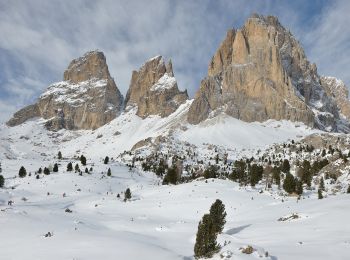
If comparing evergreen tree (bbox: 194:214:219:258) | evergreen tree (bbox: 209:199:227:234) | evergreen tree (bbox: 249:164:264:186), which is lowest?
evergreen tree (bbox: 194:214:219:258)

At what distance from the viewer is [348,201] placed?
4000cm

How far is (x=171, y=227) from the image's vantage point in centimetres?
4062

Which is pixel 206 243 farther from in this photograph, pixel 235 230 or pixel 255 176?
pixel 255 176

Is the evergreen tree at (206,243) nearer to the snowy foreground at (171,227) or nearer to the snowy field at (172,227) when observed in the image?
the snowy field at (172,227)

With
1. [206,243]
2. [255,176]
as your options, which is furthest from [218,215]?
[255,176]

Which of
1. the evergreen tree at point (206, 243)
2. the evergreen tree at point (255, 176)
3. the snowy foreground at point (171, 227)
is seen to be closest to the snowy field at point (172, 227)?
the snowy foreground at point (171, 227)

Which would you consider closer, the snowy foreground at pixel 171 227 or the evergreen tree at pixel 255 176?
the snowy foreground at pixel 171 227

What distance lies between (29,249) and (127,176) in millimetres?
92598

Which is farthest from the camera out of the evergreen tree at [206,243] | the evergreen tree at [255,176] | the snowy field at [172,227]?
the evergreen tree at [255,176]

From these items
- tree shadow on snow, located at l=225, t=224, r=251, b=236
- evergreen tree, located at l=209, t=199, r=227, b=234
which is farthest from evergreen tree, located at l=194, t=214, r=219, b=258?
tree shadow on snow, located at l=225, t=224, r=251, b=236

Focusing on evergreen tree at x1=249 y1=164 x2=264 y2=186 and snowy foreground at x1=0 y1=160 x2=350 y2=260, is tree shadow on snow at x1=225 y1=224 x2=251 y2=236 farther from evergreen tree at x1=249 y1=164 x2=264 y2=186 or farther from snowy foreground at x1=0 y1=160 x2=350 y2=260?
evergreen tree at x1=249 y1=164 x2=264 y2=186

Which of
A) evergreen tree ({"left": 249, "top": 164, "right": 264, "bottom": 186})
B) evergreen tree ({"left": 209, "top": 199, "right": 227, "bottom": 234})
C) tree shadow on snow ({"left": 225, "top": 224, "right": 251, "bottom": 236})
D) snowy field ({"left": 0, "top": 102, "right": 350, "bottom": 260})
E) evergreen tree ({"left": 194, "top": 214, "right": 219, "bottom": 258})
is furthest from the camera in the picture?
evergreen tree ({"left": 249, "top": 164, "right": 264, "bottom": 186})

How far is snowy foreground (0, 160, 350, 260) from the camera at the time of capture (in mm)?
23562

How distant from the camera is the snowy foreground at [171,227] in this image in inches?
928
